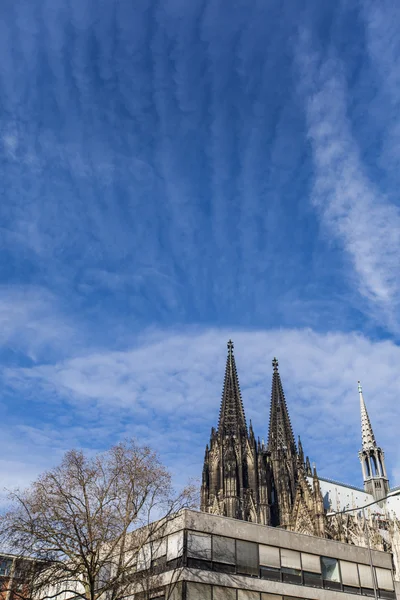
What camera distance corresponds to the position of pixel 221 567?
29.1m

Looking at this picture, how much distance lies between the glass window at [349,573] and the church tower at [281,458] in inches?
2020

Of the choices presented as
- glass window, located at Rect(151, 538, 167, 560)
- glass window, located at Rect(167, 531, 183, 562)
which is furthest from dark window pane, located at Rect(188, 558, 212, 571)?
glass window, located at Rect(151, 538, 167, 560)

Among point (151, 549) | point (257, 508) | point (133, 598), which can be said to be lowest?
point (133, 598)

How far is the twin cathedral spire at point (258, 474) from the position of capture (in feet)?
271

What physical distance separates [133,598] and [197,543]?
5644 mm

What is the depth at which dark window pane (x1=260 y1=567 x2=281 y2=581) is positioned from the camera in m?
30.2

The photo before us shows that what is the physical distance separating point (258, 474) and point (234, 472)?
4.84 m

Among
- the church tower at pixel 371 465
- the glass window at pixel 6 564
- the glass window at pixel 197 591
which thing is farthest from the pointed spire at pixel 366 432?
the glass window at pixel 197 591

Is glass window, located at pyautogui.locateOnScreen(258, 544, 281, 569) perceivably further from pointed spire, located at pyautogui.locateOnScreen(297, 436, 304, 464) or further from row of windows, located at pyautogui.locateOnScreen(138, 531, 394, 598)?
pointed spire, located at pyautogui.locateOnScreen(297, 436, 304, 464)

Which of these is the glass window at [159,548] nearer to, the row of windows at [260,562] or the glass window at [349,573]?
the row of windows at [260,562]

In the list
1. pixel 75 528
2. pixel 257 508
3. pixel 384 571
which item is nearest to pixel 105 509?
pixel 75 528

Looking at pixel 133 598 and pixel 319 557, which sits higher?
pixel 319 557

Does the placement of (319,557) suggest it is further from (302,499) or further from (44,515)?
(302,499)

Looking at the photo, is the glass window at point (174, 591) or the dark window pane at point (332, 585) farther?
the dark window pane at point (332, 585)
